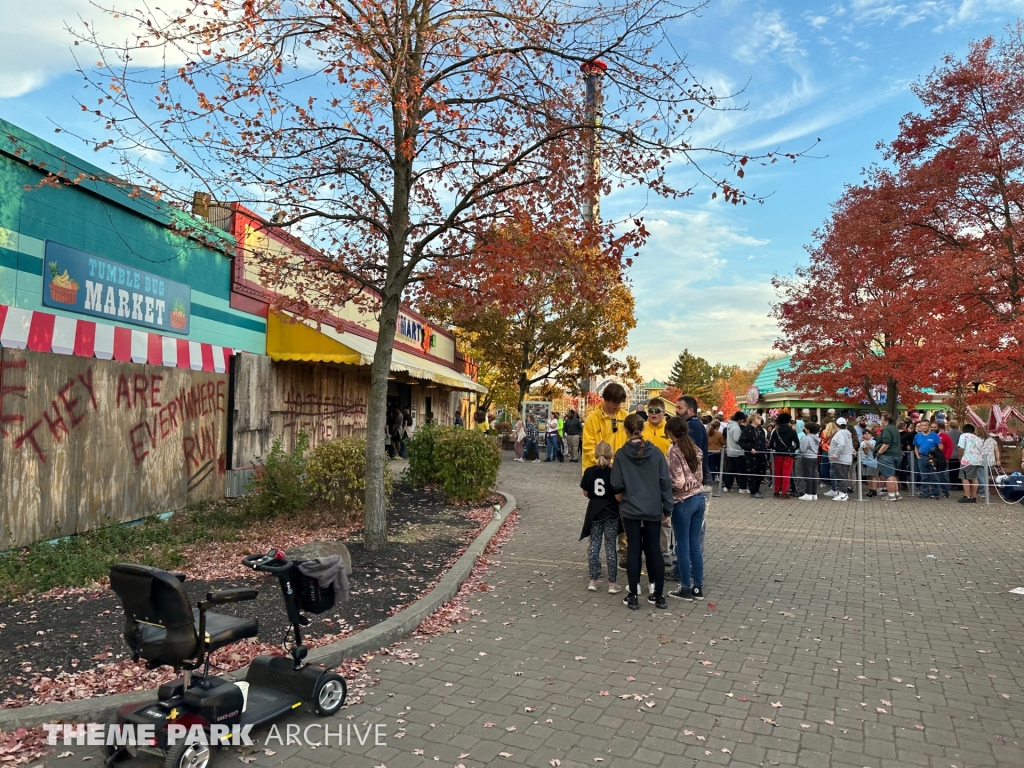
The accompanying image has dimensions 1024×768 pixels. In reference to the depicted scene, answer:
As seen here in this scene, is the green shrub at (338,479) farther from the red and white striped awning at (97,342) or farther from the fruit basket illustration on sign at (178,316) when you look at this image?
the fruit basket illustration on sign at (178,316)

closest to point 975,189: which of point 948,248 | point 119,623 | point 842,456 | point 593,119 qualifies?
point 948,248

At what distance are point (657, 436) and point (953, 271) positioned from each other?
10.8 metres

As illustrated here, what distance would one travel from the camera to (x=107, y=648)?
443 centimetres

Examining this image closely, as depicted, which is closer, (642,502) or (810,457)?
(642,502)

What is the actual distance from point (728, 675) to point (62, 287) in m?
7.43

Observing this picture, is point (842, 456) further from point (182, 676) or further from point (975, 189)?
point (182, 676)

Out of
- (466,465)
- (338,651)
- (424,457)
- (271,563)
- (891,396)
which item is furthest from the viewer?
(891,396)

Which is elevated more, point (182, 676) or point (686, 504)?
point (686, 504)

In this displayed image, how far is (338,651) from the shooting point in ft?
14.8

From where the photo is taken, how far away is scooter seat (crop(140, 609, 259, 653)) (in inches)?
124

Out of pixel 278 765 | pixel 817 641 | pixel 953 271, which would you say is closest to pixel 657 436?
pixel 817 641

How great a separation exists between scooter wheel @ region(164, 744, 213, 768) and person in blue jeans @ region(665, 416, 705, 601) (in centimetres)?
436

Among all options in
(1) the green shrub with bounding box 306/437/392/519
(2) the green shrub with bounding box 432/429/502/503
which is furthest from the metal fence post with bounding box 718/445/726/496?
(1) the green shrub with bounding box 306/437/392/519

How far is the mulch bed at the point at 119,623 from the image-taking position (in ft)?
12.9
